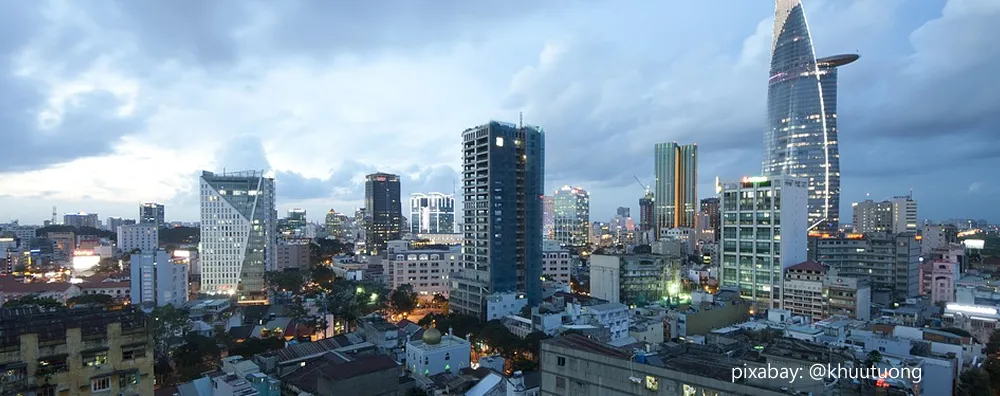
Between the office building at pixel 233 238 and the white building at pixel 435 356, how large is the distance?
166 ft

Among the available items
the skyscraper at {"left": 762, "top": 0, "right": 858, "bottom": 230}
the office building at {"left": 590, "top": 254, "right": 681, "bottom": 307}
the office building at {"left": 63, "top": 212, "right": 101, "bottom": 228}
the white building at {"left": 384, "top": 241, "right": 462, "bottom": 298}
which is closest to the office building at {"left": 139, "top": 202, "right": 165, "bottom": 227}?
the office building at {"left": 63, "top": 212, "right": 101, "bottom": 228}

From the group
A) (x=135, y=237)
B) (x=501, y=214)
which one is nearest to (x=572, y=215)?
(x=501, y=214)

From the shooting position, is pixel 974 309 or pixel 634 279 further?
pixel 634 279

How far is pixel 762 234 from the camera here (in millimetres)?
55438

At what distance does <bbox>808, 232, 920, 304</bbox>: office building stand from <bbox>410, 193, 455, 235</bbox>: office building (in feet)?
465

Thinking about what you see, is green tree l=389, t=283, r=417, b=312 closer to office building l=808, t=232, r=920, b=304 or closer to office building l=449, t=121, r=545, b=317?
office building l=449, t=121, r=545, b=317

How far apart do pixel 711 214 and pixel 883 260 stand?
11516cm

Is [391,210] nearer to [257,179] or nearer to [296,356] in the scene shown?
[257,179]

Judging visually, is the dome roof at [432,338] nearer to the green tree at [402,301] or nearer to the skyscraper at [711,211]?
the green tree at [402,301]

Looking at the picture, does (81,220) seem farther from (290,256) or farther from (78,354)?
(78,354)

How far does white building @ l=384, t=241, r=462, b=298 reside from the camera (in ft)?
220

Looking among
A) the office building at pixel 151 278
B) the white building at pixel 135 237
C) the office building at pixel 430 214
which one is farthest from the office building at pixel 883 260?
the office building at pixel 430 214

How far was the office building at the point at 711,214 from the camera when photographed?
152 meters

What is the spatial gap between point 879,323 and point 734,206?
23.8 meters
